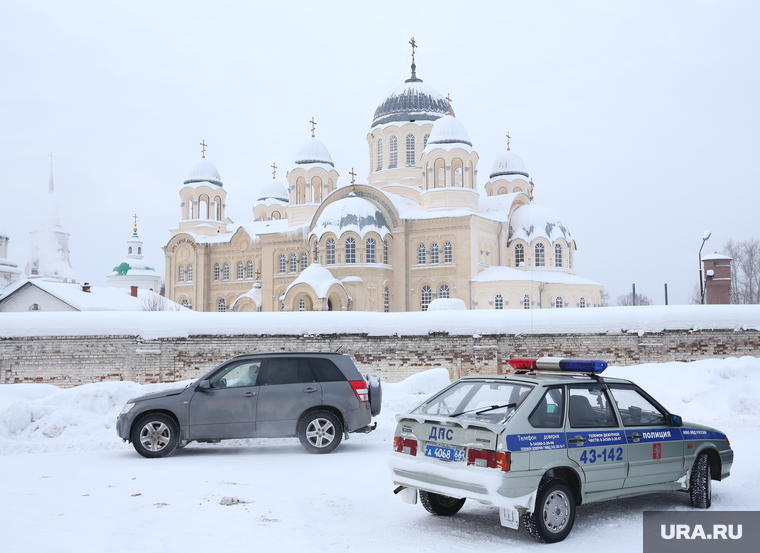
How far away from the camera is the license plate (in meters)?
5.70

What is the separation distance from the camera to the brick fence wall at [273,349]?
691 inches

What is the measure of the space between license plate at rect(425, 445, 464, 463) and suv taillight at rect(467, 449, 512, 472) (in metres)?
0.10

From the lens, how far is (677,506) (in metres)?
6.69

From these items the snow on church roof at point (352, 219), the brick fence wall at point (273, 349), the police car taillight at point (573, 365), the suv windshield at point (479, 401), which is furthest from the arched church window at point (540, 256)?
the suv windshield at point (479, 401)

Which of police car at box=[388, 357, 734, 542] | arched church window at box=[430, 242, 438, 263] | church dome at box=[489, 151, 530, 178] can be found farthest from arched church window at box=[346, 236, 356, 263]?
police car at box=[388, 357, 734, 542]

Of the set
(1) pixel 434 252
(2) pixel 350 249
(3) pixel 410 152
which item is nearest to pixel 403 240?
(1) pixel 434 252

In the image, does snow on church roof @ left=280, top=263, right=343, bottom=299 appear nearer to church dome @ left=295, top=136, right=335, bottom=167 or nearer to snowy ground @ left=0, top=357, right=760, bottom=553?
church dome @ left=295, top=136, right=335, bottom=167

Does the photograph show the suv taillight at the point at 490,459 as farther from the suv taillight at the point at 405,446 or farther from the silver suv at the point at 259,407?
the silver suv at the point at 259,407

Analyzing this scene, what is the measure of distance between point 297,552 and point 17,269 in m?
50.0

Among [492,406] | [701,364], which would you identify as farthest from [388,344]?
[492,406]

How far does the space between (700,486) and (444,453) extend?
267 cm

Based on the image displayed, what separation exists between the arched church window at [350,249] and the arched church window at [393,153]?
9538 mm

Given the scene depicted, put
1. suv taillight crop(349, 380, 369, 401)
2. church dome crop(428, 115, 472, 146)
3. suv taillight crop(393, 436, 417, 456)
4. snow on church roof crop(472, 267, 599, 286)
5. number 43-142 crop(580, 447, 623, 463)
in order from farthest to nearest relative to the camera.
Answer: church dome crop(428, 115, 472, 146) < snow on church roof crop(472, 267, 599, 286) < suv taillight crop(349, 380, 369, 401) < suv taillight crop(393, 436, 417, 456) < number 43-142 crop(580, 447, 623, 463)

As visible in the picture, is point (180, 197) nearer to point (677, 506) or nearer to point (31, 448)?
point (31, 448)
